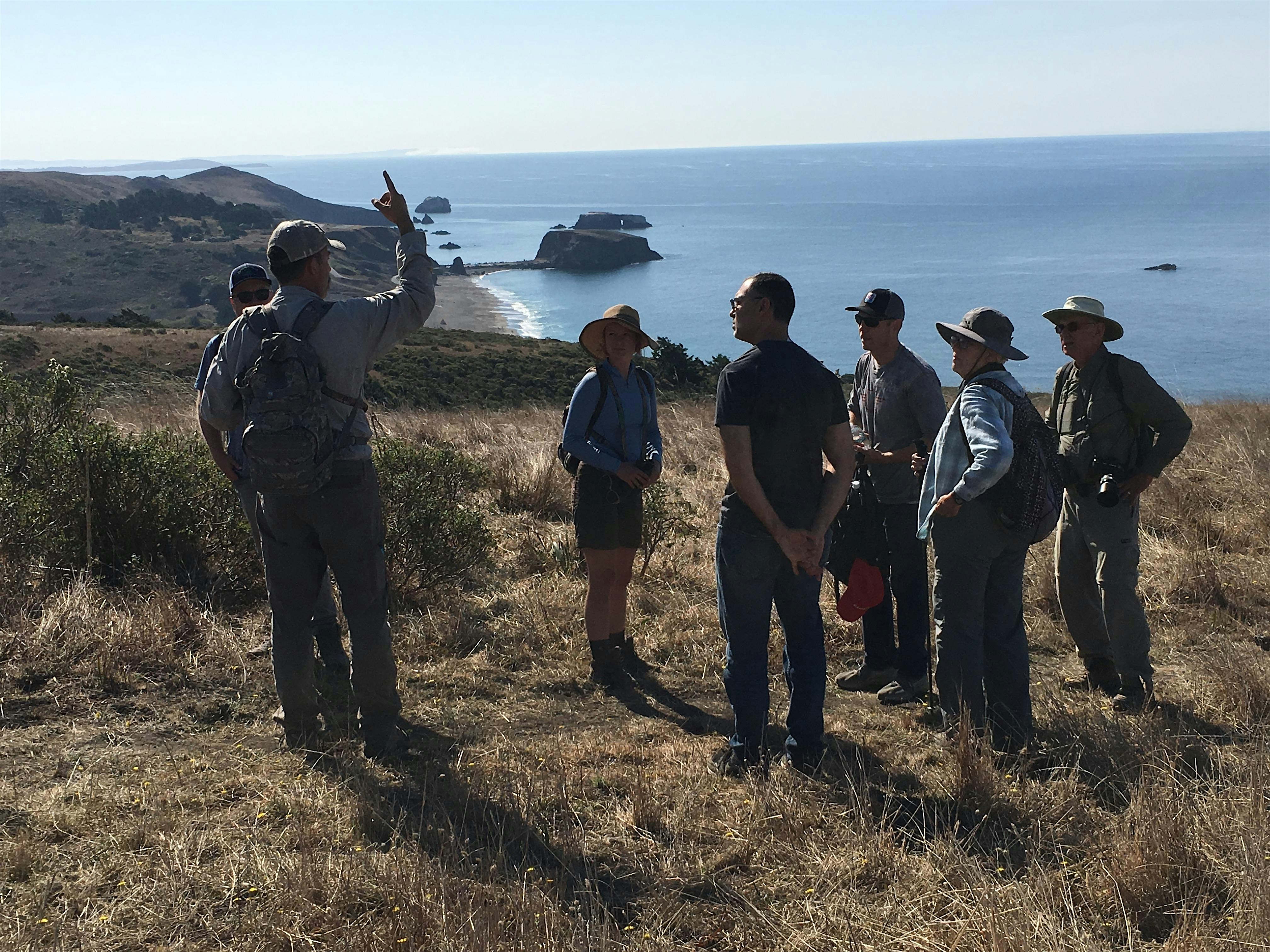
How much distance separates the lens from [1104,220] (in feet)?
415

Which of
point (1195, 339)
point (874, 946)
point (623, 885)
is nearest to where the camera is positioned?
point (874, 946)

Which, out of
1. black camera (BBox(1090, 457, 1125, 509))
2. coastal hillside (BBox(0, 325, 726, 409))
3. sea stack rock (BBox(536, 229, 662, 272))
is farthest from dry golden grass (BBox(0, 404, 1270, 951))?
sea stack rock (BBox(536, 229, 662, 272))

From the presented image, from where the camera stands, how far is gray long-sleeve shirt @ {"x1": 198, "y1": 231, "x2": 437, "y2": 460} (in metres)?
3.48

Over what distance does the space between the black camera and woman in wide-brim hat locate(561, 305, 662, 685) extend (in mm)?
1943

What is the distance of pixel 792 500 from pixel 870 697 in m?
1.63

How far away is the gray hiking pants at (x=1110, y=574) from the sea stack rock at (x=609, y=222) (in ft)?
481

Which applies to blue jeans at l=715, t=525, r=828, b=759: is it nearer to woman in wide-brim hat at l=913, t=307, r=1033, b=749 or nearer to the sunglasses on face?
woman in wide-brim hat at l=913, t=307, r=1033, b=749

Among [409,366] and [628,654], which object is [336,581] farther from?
[409,366]

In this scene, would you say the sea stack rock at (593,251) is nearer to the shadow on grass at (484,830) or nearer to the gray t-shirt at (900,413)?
the gray t-shirt at (900,413)

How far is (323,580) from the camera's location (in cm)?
420

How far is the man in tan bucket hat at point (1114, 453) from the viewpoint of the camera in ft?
14.0

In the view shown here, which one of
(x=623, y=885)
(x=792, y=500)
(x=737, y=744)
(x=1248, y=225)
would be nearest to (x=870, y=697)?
(x=737, y=744)

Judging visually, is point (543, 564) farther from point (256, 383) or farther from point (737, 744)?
point (256, 383)

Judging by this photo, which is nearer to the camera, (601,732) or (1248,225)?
(601,732)
